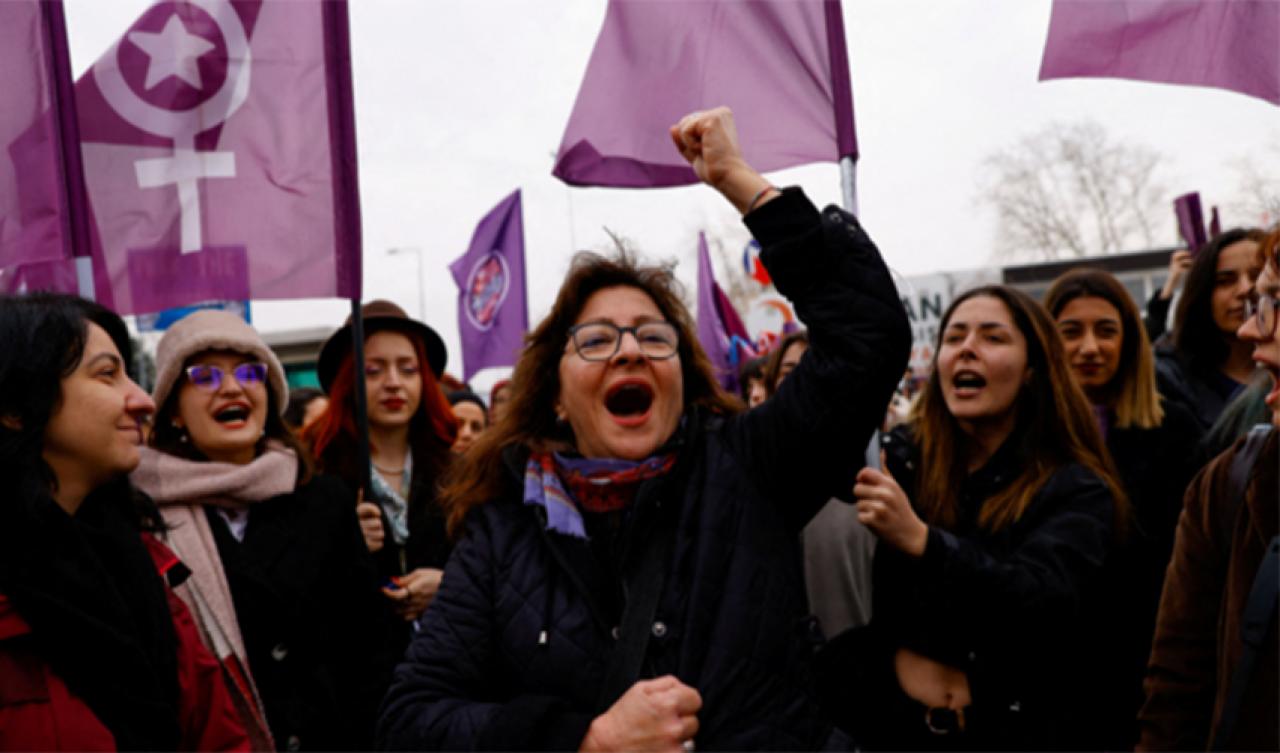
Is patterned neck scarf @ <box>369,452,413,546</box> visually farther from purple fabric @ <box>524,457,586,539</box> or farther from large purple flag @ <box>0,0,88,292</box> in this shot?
purple fabric @ <box>524,457,586,539</box>

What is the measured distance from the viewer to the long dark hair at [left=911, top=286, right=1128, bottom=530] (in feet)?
8.91

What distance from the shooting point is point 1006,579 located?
2.41 metres

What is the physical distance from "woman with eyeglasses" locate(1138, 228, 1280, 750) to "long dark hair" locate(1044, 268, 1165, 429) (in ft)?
4.70

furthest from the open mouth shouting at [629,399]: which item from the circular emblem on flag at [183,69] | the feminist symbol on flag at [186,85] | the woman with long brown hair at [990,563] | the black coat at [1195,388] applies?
the black coat at [1195,388]

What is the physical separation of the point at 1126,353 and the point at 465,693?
266cm

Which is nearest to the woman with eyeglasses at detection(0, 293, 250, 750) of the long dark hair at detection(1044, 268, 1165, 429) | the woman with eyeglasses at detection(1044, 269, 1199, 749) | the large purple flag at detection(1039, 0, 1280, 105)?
the woman with eyeglasses at detection(1044, 269, 1199, 749)

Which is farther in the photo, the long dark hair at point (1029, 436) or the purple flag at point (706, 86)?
the purple flag at point (706, 86)

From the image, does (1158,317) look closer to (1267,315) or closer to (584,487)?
(1267,315)

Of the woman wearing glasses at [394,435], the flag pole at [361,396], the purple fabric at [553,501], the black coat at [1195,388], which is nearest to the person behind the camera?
the purple fabric at [553,501]

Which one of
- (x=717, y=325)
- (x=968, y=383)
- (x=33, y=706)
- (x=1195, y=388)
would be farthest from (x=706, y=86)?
(x=717, y=325)

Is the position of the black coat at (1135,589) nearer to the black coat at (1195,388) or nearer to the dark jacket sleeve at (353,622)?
the black coat at (1195,388)

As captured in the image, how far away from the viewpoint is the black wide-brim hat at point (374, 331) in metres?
4.14

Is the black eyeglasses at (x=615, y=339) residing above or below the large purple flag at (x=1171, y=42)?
below

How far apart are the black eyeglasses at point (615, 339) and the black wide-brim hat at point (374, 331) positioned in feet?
6.41
